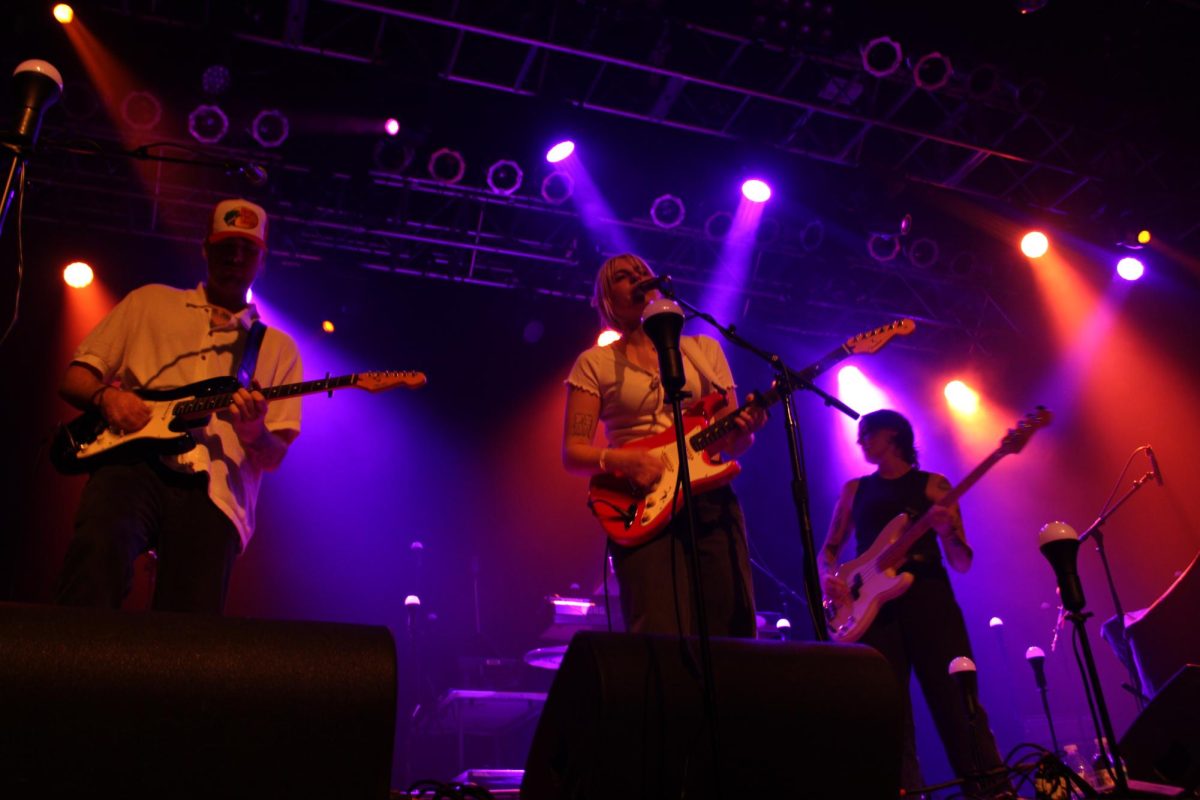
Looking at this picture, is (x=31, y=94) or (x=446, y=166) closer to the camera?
(x=31, y=94)

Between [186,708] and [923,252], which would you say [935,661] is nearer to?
[186,708]

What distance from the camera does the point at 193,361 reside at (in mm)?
3428

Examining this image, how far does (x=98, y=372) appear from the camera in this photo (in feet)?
10.9

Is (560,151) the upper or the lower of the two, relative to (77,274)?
upper

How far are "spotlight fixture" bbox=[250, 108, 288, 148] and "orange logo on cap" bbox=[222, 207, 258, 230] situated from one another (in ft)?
14.9

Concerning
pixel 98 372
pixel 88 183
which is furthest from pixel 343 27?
pixel 98 372

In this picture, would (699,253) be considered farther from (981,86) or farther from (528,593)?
(528,593)

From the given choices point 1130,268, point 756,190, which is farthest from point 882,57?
point 1130,268

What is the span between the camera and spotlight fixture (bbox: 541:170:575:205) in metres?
8.59

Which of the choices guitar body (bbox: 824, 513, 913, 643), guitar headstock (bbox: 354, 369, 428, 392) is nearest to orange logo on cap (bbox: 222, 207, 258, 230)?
guitar headstock (bbox: 354, 369, 428, 392)

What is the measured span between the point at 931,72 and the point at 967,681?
5350 millimetres

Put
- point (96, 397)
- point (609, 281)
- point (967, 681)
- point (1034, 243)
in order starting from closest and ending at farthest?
point (96, 397), point (609, 281), point (967, 681), point (1034, 243)

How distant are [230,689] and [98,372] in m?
1.93

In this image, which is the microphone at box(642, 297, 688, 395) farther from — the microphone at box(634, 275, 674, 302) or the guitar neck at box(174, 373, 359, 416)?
the guitar neck at box(174, 373, 359, 416)
